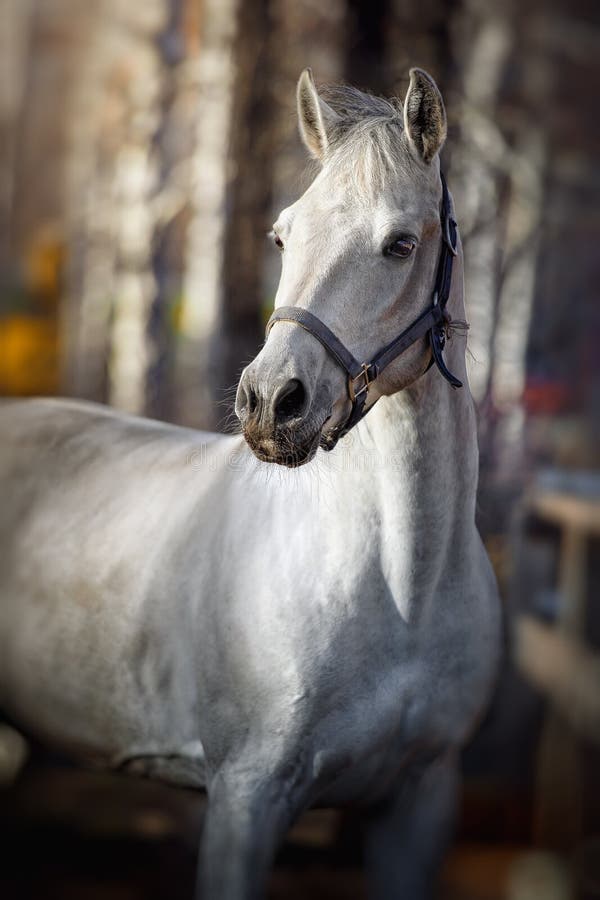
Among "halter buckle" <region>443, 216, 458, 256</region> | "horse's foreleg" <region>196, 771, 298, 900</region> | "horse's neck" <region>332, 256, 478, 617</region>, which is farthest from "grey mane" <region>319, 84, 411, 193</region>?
"horse's foreleg" <region>196, 771, 298, 900</region>

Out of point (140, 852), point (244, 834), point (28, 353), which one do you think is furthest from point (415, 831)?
point (28, 353)

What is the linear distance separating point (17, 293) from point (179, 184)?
500cm

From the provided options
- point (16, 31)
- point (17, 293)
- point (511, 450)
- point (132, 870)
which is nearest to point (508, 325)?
point (511, 450)

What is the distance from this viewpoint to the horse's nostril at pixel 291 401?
1079 millimetres

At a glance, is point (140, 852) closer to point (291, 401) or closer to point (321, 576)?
point (321, 576)

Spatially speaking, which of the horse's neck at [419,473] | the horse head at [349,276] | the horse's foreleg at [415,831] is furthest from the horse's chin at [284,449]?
the horse's foreleg at [415,831]

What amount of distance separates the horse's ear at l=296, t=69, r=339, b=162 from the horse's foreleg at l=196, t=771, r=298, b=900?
962mm

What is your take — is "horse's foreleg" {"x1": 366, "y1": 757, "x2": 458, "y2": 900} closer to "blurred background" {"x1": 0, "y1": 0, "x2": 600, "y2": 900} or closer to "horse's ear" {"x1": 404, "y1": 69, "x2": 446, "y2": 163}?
"blurred background" {"x1": 0, "y1": 0, "x2": 600, "y2": 900}

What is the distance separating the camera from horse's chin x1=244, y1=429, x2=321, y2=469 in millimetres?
1100

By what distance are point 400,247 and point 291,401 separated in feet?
0.94

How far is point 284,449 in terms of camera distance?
110 centimetres

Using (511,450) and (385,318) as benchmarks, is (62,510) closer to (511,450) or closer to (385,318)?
(385,318)

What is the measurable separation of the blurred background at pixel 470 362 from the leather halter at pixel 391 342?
0.27 meters

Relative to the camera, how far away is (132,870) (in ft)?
9.23
